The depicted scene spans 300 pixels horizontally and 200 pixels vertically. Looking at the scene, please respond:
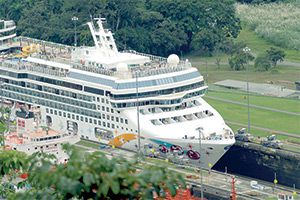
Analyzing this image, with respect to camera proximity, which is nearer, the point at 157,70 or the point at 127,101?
the point at 127,101

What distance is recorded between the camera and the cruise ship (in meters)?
94.5

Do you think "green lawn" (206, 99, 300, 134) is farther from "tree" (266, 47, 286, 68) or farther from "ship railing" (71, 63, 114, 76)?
"tree" (266, 47, 286, 68)

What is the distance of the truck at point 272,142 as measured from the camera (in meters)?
97.2

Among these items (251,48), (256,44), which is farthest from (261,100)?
(256,44)

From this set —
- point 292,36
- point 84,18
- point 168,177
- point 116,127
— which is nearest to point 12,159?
point 168,177

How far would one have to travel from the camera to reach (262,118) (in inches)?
4437

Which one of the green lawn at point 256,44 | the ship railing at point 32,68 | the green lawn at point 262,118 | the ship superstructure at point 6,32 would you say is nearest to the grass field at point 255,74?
the green lawn at point 256,44

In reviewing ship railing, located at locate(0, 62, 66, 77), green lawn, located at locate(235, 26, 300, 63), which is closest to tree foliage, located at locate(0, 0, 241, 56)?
green lawn, located at locate(235, 26, 300, 63)

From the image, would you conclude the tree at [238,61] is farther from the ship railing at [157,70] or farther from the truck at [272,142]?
the truck at [272,142]

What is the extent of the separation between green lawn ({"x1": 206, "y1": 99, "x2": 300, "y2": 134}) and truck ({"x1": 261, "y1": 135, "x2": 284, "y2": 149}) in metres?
7.20

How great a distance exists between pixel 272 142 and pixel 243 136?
4.71m

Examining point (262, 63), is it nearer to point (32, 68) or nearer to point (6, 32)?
Answer: point (6, 32)

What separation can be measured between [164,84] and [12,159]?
51.4m

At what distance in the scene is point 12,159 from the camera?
158 ft
